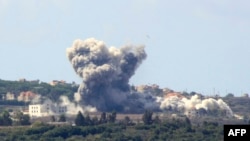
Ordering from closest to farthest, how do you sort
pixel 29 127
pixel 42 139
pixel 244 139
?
pixel 244 139
pixel 42 139
pixel 29 127

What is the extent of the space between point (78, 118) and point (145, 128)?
1478cm

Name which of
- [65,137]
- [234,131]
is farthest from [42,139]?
[234,131]

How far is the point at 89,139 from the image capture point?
17162 cm

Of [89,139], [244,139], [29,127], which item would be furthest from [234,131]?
[29,127]

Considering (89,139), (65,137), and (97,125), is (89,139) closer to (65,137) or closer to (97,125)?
(65,137)

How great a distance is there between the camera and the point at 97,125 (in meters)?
192

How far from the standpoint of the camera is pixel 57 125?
19250cm

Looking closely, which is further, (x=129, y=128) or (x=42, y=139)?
(x=129, y=128)

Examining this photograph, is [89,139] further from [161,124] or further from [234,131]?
[234,131]

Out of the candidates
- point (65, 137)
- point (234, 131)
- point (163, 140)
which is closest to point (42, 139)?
point (65, 137)

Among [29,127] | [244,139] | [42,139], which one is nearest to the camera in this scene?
[244,139]

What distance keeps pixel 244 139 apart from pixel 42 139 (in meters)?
137

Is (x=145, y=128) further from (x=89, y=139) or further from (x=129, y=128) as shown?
(x=89, y=139)

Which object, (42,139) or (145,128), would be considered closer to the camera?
(42,139)
